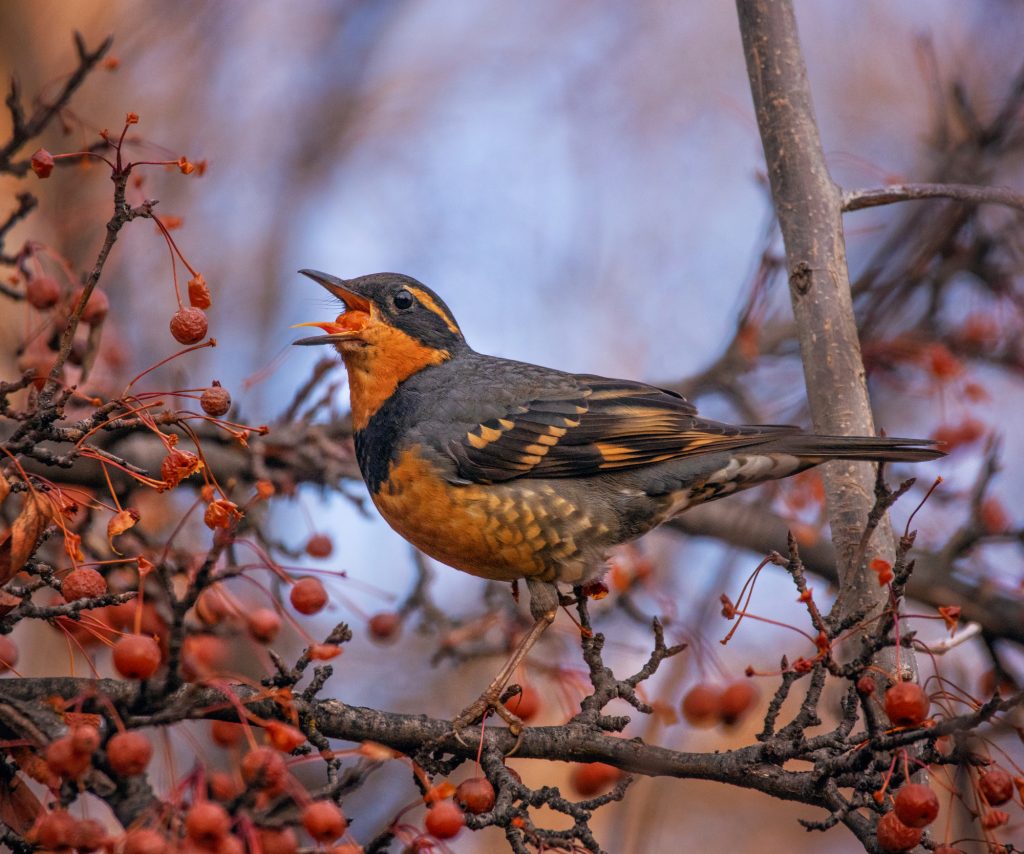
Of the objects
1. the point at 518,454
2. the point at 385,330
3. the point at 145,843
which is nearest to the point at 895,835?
the point at 145,843

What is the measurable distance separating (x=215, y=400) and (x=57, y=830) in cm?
140

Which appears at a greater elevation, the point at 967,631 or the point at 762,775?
the point at 967,631

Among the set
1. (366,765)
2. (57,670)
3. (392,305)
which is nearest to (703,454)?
(392,305)

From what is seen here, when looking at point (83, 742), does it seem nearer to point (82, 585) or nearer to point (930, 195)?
point (82, 585)

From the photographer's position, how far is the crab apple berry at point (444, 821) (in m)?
2.82

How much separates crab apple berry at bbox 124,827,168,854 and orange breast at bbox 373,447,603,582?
2.54 m

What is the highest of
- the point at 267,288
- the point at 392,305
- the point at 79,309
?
the point at 267,288

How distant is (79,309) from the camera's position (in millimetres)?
2896

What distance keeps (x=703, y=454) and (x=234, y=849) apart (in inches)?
126

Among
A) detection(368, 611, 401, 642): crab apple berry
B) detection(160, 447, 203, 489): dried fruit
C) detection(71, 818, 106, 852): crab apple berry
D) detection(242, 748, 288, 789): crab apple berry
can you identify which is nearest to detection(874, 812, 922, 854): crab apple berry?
detection(242, 748, 288, 789): crab apple berry

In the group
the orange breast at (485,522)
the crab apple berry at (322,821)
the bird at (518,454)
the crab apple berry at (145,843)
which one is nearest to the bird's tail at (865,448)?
the bird at (518,454)

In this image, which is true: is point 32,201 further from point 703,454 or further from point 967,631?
point 967,631

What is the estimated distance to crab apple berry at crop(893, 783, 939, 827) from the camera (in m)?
2.87

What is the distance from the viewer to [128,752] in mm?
2406
